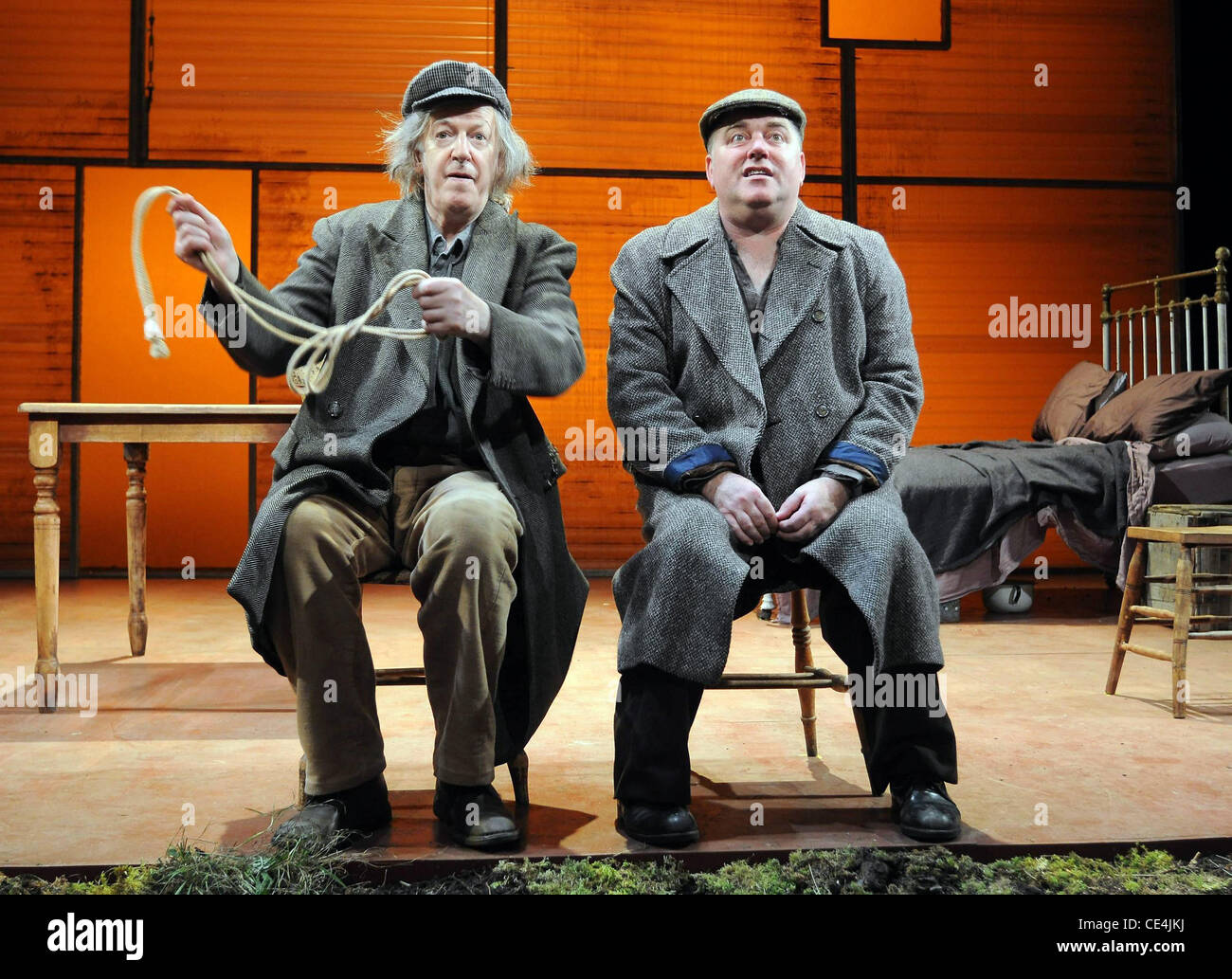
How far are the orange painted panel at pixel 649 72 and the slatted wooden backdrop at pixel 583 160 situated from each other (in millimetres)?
13

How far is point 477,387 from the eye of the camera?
6.65ft

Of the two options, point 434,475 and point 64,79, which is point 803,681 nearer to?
point 434,475

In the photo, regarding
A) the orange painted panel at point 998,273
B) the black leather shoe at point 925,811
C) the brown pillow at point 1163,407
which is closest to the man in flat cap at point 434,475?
the black leather shoe at point 925,811

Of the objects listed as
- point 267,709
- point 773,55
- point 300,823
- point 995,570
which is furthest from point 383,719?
point 773,55

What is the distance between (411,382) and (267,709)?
4.64ft

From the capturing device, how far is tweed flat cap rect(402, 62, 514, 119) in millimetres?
2113

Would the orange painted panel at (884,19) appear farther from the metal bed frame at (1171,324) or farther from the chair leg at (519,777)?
the chair leg at (519,777)

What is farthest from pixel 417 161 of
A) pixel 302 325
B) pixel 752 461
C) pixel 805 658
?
pixel 805 658

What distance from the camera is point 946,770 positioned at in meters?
1.97

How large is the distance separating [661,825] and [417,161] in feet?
4.73

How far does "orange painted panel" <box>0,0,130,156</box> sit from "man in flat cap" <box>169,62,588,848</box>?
4957mm

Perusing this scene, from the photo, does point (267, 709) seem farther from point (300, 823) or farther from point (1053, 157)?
point (1053, 157)

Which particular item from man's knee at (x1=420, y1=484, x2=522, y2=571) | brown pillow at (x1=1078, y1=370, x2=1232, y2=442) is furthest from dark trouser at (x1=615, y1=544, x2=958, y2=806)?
brown pillow at (x1=1078, y1=370, x2=1232, y2=442)

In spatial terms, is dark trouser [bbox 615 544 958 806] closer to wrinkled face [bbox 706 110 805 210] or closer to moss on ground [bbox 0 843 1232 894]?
moss on ground [bbox 0 843 1232 894]
